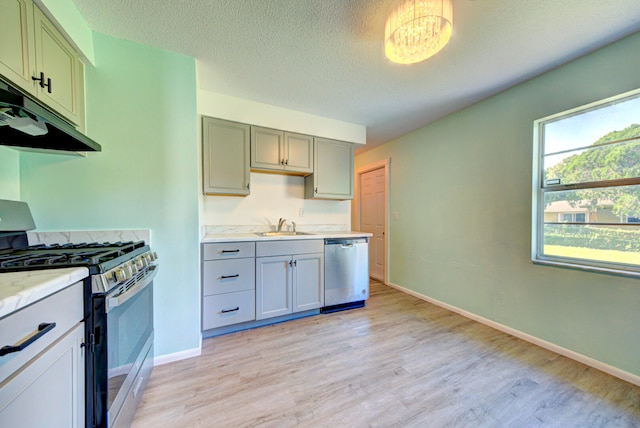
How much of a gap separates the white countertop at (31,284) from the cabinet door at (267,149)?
186 cm

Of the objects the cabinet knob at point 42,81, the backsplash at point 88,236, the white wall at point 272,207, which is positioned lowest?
the backsplash at point 88,236

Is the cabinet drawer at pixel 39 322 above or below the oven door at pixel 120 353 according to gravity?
above

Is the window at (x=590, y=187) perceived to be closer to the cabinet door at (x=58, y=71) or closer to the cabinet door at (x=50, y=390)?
the cabinet door at (x=50, y=390)

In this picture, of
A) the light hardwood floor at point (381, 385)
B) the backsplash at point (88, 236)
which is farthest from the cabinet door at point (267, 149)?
the light hardwood floor at point (381, 385)

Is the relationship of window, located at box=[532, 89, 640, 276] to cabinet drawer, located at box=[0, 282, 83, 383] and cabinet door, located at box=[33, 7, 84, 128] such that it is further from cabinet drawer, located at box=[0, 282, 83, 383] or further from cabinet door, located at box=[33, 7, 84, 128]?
cabinet door, located at box=[33, 7, 84, 128]

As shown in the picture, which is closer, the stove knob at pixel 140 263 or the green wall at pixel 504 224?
the stove knob at pixel 140 263

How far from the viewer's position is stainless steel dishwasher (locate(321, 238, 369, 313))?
2.68m

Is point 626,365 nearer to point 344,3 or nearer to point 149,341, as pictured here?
point 344,3

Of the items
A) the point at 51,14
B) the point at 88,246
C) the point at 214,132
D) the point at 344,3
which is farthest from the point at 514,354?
the point at 51,14

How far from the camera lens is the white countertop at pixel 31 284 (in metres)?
0.63

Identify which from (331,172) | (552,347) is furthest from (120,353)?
(552,347)

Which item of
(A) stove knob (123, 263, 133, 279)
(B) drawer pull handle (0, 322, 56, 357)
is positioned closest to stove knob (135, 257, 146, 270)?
(A) stove knob (123, 263, 133, 279)

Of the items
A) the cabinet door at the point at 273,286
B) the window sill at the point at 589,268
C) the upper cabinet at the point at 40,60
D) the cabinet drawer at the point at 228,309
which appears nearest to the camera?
the upper cabinet at the point at 40,60

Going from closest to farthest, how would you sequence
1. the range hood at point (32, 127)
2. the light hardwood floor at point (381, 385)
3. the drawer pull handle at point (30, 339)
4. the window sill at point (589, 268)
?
the drawer pull handle at point (30, 339)
the range hood at point (32, 127)
the light hardwood floor at point (381, 385)
the window sill at point (589, 268)
